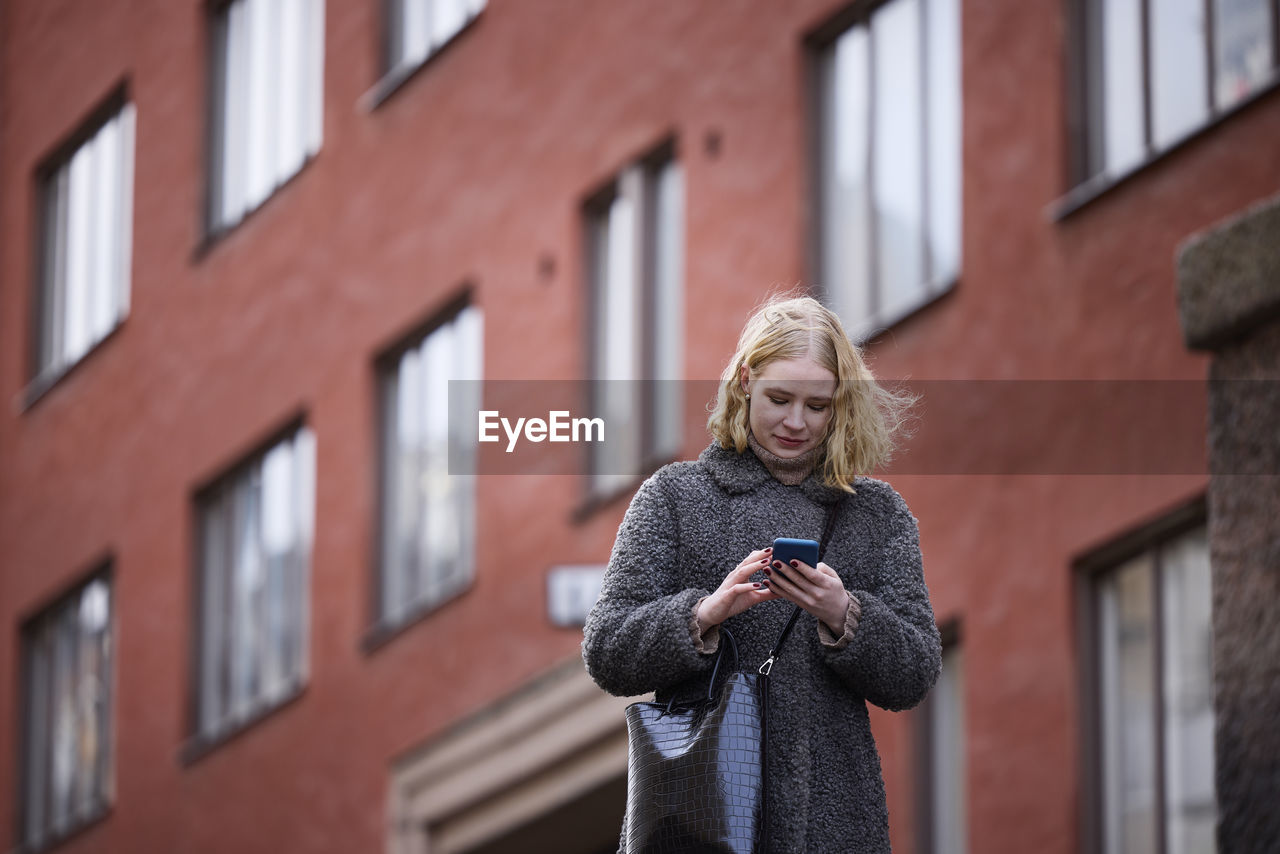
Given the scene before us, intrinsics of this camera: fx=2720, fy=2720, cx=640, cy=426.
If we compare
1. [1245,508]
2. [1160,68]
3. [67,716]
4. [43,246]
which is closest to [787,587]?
[1245,508]

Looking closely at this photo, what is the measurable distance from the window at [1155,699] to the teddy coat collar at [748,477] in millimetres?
7899

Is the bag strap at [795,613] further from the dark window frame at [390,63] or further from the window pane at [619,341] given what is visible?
the dark window frame at [390,63]

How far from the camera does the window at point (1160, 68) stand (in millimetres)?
12125

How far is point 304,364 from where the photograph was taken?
20281 mm

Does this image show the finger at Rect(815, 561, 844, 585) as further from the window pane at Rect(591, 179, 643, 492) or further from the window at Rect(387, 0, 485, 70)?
the window at Rect(387, 0, 485, 70)

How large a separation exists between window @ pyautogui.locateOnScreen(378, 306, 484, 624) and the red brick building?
39 mm

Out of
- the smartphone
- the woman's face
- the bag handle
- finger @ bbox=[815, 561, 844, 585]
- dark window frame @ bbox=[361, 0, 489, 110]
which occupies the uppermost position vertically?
dark window frame @ bbox=[361, 0, 489, 110]

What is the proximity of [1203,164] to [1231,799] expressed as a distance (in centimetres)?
647

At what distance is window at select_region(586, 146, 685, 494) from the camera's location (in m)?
16.3

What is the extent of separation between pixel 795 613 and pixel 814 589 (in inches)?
10.4

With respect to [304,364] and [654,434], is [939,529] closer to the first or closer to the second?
[654,434]

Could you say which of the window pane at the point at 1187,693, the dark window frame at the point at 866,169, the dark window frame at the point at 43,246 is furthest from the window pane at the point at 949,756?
the dark window frame at the point at 43,246

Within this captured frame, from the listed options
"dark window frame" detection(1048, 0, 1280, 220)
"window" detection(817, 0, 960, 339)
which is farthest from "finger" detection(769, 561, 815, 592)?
"window" detection(817, 0, 960, 339)

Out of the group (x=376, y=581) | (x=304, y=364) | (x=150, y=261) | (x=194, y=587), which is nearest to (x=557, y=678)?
(x=376, y=581)
